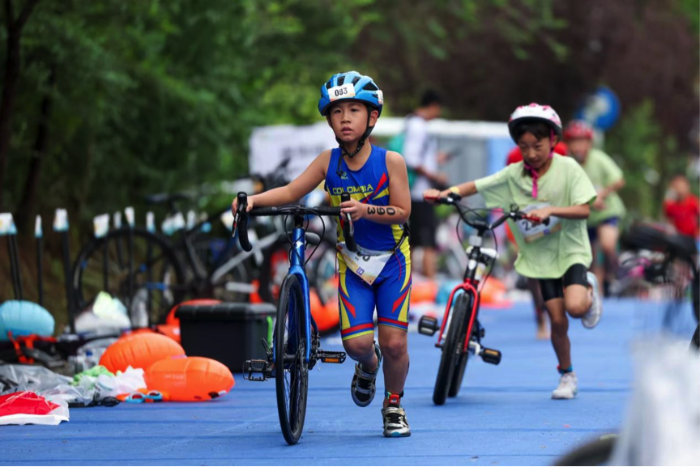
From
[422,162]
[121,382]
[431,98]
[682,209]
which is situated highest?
[431,98]

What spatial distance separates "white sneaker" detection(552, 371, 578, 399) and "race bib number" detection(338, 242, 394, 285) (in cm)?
219

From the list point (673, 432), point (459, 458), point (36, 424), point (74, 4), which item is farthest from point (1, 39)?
point (673, 432)

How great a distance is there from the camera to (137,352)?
29.4 feet

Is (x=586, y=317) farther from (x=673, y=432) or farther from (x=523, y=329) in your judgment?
(x=523, y=329)

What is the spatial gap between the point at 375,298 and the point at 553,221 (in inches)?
84.4

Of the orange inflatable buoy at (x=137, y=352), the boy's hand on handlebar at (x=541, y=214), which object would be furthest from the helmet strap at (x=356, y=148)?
the orange inflatable buoy at (x=137, y=352)

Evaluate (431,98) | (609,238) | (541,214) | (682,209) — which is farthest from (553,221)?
(682,209)

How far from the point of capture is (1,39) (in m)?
11.5

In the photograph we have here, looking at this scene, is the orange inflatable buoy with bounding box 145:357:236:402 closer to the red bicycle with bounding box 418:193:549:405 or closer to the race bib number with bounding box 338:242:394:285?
the red bicycle with bounding box 418:193:549:405

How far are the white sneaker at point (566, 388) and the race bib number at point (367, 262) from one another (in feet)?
7.17

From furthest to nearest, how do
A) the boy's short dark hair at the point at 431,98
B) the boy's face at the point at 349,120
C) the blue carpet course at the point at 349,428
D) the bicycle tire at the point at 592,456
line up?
the boy's short dark hair at the point at 431,98 < the boy's face at the point at 349,120 < the blue carpet course at the point at 349,428 < the bicycle tire at the point at 592,456

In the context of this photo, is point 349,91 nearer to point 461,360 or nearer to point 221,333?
point 461,360

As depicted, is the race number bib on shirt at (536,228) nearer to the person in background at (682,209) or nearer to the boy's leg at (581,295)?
the boy's leg at (581,295)

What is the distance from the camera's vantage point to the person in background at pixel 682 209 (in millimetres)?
20172
